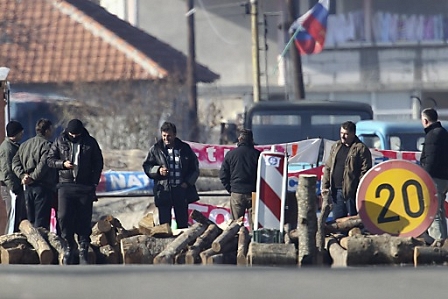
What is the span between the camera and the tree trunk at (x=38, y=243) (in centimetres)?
966

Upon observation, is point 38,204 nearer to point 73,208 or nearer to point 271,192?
point 73,208

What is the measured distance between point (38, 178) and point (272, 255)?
398cm

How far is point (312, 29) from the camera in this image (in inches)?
1265

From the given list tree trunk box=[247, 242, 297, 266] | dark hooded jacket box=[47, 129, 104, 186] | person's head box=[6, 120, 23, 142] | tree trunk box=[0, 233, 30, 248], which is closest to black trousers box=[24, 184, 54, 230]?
dark hooded jacket box=[47, 129, 104, 186]

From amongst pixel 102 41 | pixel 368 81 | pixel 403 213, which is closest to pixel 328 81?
pixel 368 81

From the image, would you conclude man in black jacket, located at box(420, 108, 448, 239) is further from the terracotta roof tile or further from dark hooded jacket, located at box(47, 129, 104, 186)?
the terracotta roof tile

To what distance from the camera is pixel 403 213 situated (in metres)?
9.64

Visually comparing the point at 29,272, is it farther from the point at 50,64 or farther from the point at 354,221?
the point at 50,64

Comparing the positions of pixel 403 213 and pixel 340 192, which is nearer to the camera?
pixel 403 213

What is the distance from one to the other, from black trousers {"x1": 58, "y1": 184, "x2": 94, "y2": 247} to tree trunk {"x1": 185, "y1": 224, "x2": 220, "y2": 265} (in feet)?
4.89

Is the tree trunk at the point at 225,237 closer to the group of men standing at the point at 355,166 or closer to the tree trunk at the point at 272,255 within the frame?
the tree trunk at the point at 272,255

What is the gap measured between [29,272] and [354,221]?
4.31m

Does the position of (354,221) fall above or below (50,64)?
below

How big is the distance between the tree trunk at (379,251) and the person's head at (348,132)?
3.76 meters
